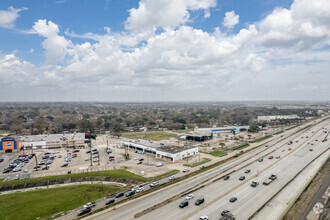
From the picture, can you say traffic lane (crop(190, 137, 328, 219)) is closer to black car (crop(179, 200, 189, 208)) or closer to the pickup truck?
the pickup truck

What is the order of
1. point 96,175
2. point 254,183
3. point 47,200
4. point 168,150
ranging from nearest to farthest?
point 47,200 < point 254,183 < point 96,175 < point 168,150

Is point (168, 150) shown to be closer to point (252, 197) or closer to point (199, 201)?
point (199, 201)

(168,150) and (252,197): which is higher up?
(168,150)

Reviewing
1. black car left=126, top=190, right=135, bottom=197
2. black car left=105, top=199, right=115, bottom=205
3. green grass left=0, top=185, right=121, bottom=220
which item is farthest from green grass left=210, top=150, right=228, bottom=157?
black car left=105, top=199, right=115, bottom=205

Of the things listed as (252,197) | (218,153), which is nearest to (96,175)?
(252,197)

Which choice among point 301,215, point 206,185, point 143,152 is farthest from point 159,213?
point 143,152

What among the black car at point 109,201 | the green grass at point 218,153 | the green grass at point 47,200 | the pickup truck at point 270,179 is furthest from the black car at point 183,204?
the green grass at point 218,153

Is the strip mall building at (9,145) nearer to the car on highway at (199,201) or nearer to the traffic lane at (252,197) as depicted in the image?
the car on highway at (199,201)
